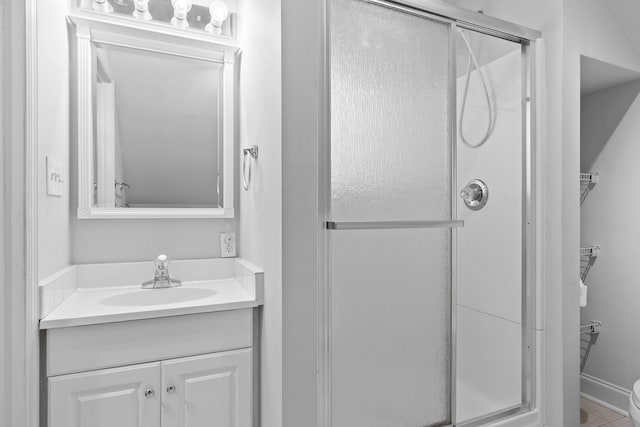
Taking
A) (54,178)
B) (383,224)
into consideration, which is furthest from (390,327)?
(54,178)

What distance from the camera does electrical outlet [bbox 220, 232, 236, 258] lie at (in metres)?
1.89

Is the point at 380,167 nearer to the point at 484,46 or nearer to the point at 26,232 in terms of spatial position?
the point at 484,46

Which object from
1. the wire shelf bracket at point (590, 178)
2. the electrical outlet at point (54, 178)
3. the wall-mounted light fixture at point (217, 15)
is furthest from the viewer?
the wire shelf bracket at point (590, 178)

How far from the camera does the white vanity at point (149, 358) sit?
123 cm

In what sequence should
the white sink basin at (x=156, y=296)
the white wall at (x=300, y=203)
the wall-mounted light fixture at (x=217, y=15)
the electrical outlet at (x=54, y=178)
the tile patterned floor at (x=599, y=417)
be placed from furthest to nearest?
the tile patterned floor at (x=599, y=417)
the wall-mounted light fixture at (x=217, y=15)
the white sink basin at (x=156, y=296)
the electrical outlet at (x=54, y=178)
the white wall at (x=300, y=203)

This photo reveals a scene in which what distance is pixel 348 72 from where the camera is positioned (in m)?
1.30

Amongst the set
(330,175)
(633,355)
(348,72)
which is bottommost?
(633,355)

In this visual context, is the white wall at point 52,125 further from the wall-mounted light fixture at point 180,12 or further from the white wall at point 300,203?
the white wall at point 300,203

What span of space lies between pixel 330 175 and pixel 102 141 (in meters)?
1.18

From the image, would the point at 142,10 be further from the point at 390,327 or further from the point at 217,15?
the point at 390,327

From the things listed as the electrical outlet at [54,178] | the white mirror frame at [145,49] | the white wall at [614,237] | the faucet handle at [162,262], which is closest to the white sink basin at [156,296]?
the faucet handle at [162,262]

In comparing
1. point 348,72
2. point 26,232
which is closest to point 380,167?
point 348,72

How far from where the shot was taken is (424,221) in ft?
4.59

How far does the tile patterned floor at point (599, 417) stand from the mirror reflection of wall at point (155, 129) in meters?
2.42
